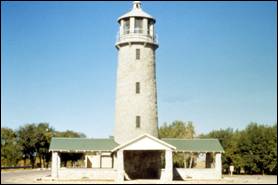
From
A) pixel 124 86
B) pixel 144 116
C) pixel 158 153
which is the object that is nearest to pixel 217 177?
pixel 158 153

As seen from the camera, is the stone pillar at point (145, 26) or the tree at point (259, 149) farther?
the tree at point (259, 149)

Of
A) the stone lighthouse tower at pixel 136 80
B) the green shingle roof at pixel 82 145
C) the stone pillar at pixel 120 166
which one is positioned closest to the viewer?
the stone pillar at pixel 120 166

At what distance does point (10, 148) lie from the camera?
69.9 m

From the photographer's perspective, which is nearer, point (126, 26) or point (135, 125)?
point (135, 125)

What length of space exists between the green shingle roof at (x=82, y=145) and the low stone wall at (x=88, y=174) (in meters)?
1.86

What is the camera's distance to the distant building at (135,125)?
1633 inches

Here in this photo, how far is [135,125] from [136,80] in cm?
411

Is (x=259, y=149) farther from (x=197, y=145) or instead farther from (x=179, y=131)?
(x=179, y=131)

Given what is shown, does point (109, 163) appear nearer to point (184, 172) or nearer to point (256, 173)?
point (184, 172)

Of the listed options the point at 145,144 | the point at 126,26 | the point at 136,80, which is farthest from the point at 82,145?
the point at 126,26

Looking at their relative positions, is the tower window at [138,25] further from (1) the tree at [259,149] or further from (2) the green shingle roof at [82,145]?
(1) the tree at [259,149]

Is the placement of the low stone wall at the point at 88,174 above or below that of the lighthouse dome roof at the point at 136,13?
below

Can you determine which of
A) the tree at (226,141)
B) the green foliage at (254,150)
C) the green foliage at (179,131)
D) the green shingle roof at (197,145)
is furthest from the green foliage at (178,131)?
the green shingle roof at (197,145)

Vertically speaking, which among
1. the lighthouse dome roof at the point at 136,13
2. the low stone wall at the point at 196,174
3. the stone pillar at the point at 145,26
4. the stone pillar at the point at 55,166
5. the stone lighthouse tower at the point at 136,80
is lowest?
the low stone wall at the point at 196,174
